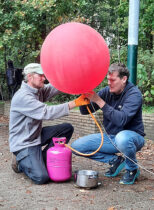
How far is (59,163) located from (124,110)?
1.07m

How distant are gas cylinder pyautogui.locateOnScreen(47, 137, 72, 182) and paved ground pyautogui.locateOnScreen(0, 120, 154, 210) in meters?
0.11

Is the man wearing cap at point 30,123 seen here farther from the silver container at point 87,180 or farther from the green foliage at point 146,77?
the green foliage at point 146,77

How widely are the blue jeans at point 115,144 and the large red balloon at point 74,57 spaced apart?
0.90 m

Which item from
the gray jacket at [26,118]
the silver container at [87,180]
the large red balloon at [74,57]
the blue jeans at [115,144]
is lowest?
the silver container at [87,180]

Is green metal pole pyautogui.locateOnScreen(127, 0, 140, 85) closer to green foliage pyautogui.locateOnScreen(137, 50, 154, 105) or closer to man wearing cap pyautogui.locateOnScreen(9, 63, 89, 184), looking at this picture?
man wearing cap pyautogui.locateOnScreen(9, 63, 89, 184)

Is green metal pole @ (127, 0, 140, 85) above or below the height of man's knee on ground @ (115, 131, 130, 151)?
above

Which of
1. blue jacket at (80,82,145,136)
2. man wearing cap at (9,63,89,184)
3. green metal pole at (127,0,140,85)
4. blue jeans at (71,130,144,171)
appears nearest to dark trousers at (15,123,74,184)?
man wearing cap at (9,63,89,184)

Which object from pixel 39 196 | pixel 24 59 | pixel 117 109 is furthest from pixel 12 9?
pixel 39 196

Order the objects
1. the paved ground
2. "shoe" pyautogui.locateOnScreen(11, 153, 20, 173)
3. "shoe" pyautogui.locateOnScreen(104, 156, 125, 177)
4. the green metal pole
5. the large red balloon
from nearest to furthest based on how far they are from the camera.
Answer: the large red balloon, the paved ground, "shoe" pyautogui.locateOnScreen(104, 156, 125, 177), "shoe" pyautogui.locateOnScreen(11, 153, 20, 173), the green metal pole

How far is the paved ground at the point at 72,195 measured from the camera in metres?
3.43

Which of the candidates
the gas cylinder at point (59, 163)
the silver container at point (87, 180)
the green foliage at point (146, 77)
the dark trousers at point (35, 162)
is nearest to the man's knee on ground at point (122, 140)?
the silver container at point (87, 180)

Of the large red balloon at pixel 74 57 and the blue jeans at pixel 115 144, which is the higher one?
the large red balloon at pixel 74 57

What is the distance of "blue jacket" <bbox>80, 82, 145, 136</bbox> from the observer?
391 cm

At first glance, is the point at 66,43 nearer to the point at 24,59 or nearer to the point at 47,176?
the point at 47,176
